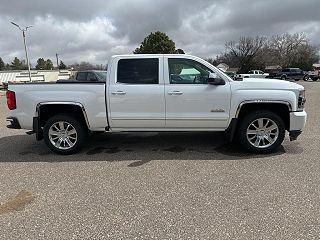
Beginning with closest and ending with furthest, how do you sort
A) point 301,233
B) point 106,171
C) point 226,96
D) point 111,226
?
point 301,233, point 111,226, point 106,171, point 226,96

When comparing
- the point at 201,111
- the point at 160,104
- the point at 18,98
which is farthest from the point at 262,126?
the point at 18,98

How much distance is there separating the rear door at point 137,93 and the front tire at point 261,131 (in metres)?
1.55

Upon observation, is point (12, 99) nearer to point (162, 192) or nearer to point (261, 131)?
point (162, 192)

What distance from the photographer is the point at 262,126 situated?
19.7 feet

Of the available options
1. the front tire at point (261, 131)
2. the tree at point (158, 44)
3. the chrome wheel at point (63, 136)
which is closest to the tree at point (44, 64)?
the tree at point (158, 44)

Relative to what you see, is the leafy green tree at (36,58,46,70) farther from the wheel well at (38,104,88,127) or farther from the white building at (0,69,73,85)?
the wheel well at (38,104,88,127)

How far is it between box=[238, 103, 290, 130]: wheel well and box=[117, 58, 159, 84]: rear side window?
1733mm

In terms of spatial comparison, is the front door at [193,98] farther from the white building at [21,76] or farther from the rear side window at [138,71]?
the white building at [21,76]

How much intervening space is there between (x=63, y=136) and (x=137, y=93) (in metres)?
1.73

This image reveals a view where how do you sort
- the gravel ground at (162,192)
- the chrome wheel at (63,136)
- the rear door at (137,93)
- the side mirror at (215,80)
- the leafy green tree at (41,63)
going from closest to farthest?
the gravel ground at (162,192), the side mirror at (215,80), the rear door at (137,93), the chrome wheel at (63,136), the leafy green tree at (41,63)

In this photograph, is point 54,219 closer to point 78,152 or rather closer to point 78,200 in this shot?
point 78,200

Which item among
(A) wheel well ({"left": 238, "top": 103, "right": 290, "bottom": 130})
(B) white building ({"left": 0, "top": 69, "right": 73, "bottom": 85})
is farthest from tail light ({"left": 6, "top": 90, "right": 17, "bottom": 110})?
(B) white building ({"left": 0, "top": 69, "right": 73, "bottom": 85})

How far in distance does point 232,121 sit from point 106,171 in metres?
2.47

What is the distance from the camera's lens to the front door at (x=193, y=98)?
5844 millimetres
